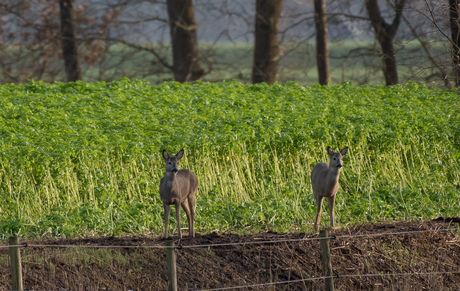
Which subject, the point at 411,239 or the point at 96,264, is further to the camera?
the point at 411,239

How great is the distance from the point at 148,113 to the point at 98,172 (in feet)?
15.1

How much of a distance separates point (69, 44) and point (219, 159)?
53.6ft

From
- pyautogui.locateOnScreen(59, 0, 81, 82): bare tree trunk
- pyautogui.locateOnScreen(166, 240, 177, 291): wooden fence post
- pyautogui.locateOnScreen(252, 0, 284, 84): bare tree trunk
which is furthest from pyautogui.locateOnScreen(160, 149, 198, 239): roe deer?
pyautogui.locateOnScreen(59, 0, 81, 82): bare tree trunk

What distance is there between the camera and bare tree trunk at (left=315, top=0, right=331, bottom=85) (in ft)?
89.2

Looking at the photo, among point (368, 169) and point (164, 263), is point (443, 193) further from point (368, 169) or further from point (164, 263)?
point (164, 263)

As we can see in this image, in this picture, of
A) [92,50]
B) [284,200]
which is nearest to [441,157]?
[284,200]

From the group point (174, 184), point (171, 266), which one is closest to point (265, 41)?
point (174, 184)

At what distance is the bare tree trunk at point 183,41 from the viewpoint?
27531 millimetres

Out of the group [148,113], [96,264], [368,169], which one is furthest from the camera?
[148,113]

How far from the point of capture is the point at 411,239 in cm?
868

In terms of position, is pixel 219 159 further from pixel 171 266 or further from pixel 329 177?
pixel 171 266

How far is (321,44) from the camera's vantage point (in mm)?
27422

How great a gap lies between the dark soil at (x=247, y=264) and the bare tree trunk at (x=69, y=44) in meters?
19.8

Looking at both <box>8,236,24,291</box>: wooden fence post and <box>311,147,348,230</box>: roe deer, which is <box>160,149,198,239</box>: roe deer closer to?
<box>311,147,348,230</box>: roe deer
